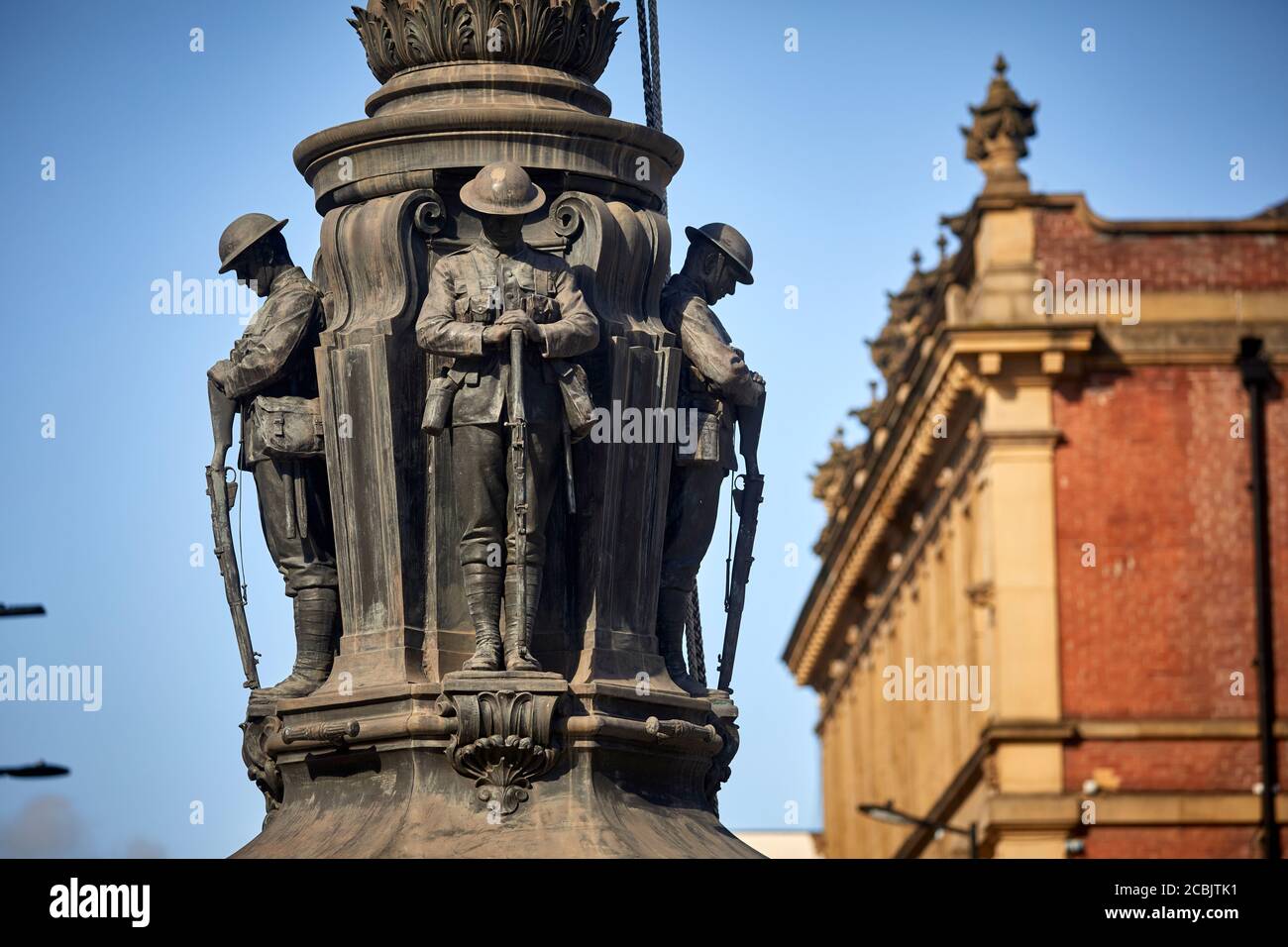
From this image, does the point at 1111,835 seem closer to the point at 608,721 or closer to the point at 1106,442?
the point at 1106,442

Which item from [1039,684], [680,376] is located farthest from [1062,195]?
[680,376]

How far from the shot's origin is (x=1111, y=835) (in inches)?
2404

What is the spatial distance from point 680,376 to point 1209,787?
1809 inches

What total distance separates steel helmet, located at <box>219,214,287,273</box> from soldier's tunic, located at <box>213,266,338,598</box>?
0.22 metres

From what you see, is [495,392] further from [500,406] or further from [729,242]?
[729,242]

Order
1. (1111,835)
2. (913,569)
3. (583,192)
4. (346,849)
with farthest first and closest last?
1. (913,569)
2. (1111,835)
3. (583,192)
4. (346,849)

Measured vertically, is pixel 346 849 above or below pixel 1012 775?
below

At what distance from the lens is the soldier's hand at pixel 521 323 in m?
16.2

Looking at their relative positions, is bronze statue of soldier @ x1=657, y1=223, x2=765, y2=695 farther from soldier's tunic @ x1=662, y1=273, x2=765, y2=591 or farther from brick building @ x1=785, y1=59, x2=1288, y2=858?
brick building @ x1=785, y1=59, x2=1288, y2=858

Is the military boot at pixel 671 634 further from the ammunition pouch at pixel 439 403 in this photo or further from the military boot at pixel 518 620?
the ammunition pouch at pixel 439 403

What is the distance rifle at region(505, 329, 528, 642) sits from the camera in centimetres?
1619

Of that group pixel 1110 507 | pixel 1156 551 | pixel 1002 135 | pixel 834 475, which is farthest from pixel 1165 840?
pixel 834 475

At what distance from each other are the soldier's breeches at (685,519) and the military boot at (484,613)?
1175mm

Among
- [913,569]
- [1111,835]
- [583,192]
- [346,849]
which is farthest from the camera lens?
[913,569]
